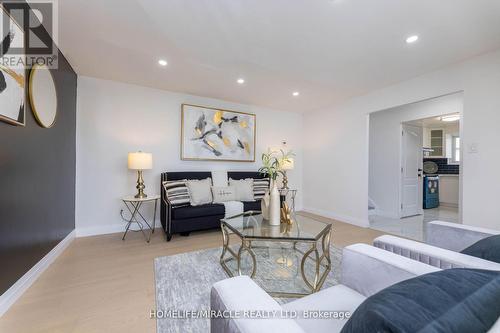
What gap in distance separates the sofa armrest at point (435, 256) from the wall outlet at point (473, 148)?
2194 mm

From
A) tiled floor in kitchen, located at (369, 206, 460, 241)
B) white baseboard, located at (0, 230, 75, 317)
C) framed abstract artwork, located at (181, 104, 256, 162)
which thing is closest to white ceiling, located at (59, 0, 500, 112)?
framed abstract artwork, located at (181, 104, 256, 162)

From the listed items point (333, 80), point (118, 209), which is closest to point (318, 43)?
point (333, 80)

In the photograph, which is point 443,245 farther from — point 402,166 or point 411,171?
point 411,171

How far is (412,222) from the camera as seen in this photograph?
14.0ft

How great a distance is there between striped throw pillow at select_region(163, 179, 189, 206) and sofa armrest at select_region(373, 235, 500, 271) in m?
2.71

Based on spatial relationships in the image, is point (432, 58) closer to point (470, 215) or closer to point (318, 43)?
point (318, 43)

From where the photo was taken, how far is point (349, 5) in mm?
1804

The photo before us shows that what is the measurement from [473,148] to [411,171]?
7.73ft

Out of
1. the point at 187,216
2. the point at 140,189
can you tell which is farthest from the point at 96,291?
the point at 140,189

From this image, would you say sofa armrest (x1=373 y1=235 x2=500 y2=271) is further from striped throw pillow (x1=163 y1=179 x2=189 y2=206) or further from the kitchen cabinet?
the kitchen cabinet

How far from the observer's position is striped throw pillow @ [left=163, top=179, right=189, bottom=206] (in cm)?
333

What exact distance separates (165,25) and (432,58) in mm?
3093

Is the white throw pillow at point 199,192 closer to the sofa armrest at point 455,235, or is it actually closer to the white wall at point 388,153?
Answer: the sofa armrest at point 455,235

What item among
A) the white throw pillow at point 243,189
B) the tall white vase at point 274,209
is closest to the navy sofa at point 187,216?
the white throw pillow at point 243,189
